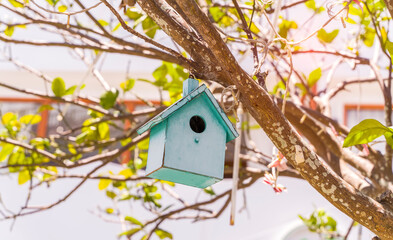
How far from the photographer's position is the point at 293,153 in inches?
41.1

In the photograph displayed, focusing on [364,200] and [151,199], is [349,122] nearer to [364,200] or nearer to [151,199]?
[151,199]

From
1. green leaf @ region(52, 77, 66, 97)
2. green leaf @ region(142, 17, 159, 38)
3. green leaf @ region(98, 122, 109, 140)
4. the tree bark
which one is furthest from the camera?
green leaf @ region(98, 122, 109, 140)

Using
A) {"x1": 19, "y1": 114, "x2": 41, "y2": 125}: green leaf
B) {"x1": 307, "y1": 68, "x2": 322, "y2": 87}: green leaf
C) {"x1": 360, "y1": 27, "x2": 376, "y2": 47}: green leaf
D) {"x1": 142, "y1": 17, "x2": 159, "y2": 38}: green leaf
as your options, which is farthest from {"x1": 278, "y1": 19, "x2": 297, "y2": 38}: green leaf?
{"x1": 19, "y1": 114, "x2": 41, "y2": 125}: green leaf

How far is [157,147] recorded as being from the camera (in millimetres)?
1122

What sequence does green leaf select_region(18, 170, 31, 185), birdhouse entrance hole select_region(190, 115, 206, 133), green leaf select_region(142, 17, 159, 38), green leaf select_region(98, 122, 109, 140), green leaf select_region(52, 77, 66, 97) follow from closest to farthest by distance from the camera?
birdhouse entrance hole select_region(190, 115, 206, 133)
green leaf select_region(142, 17, 159, 38)
green leaf select_region(52, 77, 66, 97)
green leaf select_region(98, 122, 109, 140)
green leaf select_region(18, 170, 31, 185)

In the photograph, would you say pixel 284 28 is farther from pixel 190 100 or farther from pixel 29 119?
pixel 29 119

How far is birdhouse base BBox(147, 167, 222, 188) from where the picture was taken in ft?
3.59

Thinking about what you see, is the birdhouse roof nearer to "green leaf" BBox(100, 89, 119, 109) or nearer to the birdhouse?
the birdhouse

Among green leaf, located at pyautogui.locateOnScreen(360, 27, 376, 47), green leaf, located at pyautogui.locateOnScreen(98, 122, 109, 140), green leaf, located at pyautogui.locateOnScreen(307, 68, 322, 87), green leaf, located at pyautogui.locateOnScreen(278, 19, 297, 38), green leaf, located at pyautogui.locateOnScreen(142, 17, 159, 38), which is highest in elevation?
green leaf, located at pyautogui.locateOnScreen(360, 27, 376, 47)

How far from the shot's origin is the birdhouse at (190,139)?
1.09 meters

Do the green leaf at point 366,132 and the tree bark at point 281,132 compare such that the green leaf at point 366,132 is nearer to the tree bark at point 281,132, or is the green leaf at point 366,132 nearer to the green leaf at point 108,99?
the tree bark at point 281,132

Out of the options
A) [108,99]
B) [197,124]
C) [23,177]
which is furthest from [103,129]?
[197,124]

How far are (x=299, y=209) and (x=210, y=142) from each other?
2.67 m

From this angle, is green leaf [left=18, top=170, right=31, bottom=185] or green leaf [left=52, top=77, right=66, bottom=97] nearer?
green leaf [left=52, top=77, right=66, bottom=97]
